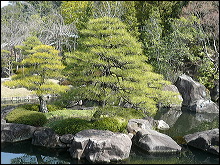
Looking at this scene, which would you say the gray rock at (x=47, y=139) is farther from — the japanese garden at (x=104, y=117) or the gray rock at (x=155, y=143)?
the gray rock at (x=155, y=143)

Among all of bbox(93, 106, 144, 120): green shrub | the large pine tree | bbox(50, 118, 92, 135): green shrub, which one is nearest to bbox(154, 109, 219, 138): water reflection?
bbox(93, 106, 144, 120): green shrub

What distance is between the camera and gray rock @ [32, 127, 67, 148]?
36.1ft

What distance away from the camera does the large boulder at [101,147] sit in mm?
9294

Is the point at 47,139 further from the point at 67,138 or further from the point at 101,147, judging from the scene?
the point at 101,147

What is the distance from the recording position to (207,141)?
1093cm

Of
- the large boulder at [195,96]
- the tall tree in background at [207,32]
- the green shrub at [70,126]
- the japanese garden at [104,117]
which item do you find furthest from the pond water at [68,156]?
the tall tree in background at [207,32]

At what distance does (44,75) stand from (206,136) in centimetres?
944

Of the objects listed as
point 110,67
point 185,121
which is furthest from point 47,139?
point 185,121

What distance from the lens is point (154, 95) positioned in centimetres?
1191

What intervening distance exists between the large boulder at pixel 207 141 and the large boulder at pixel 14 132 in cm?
740

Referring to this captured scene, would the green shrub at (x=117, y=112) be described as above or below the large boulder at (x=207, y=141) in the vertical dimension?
above

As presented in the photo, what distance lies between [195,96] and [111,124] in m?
13.3

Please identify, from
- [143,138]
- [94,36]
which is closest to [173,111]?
[143,138]

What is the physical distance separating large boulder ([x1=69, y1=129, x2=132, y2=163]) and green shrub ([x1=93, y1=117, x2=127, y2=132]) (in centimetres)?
157
